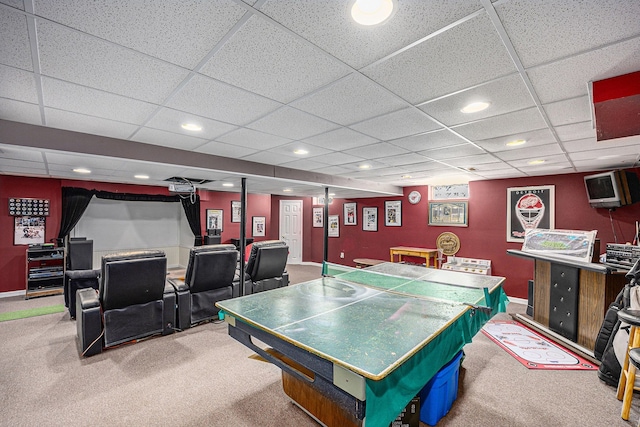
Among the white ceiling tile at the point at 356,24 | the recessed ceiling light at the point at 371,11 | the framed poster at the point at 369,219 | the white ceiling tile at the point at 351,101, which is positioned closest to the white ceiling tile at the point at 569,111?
the white ceiling tile at the point at 351,101

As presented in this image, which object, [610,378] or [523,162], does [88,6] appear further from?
[523,162]

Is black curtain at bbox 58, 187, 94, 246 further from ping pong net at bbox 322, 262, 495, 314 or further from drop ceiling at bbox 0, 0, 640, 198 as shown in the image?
ping pong net at bbox 322, 262, 495, 314

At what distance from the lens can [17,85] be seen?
1826mm

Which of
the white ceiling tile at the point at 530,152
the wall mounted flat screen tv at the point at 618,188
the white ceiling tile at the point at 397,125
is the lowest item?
the wall mounted flat screen tv at the point at 618,188

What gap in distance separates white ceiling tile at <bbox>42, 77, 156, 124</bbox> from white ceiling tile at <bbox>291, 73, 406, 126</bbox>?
1.30 metres

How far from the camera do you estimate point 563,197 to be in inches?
199

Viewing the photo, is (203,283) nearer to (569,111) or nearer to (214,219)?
(569,111)

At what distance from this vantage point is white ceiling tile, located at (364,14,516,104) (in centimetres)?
131

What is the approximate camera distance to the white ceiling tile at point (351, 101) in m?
1.83

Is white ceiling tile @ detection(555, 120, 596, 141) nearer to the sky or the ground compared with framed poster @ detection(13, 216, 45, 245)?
nearer to the sky

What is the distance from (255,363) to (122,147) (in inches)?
113

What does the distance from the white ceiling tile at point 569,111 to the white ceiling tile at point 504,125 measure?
0.27 feet

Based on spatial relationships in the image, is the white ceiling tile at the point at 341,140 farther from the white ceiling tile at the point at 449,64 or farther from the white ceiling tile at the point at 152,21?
the white ceiling tile at the point at 152,21

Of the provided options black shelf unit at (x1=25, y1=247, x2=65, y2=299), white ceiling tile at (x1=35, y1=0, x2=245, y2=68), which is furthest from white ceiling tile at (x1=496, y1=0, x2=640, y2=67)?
black shelf unit at (x1=25, y1=247, x2=65, y2=299)
